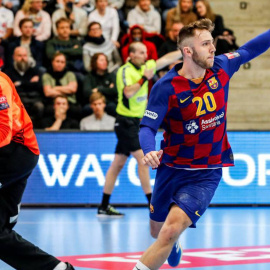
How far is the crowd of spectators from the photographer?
12.5m

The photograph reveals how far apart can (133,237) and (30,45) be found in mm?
6114

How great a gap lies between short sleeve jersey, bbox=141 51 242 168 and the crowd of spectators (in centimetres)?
631

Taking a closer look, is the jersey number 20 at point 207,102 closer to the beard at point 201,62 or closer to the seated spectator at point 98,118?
the beard at point 201,62

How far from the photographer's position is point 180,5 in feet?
44.4

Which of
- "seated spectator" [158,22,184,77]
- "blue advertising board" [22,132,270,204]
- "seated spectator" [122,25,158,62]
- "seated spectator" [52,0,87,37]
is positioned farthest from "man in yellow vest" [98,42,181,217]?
"seated spectator" [52,0,87,37]

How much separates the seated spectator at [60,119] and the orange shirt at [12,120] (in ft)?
21.6

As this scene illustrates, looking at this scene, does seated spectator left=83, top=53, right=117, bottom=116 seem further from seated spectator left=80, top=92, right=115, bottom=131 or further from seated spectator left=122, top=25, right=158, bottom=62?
seated spectator left=122, top=25, right=158, bottom=62

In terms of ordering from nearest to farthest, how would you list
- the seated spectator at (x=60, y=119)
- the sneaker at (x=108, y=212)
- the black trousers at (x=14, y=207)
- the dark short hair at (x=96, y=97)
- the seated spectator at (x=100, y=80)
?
the black trousers at (x=14, y=207) → the sneaker at (x=108, y=212) → the dark short hair at (x=96, y=97) → the seated spectator at (x=60, y=119) → the seated spectator at (x=100, y=80)

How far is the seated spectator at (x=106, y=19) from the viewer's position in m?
13.7

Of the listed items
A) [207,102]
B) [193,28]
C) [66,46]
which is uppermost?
[193,28]

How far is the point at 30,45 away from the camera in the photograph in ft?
44.3

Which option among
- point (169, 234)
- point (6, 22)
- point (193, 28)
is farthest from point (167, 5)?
point (169, 234)

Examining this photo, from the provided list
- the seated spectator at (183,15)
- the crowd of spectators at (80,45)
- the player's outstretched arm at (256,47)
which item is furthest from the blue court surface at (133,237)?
the seated spectator at (183,15)

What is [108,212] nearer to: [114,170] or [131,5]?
[114,170]
